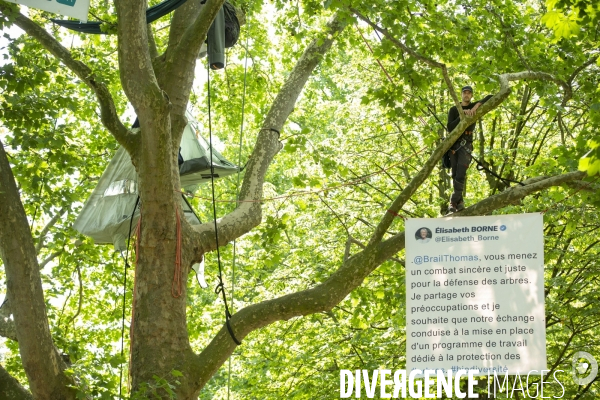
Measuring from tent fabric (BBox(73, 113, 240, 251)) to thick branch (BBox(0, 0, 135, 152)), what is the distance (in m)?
1.37

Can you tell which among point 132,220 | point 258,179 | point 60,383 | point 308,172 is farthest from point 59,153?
point 308,172

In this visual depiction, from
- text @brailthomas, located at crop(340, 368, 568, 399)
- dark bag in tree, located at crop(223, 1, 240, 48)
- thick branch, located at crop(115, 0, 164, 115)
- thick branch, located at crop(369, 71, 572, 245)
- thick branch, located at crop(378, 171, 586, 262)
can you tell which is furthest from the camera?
text @brailthomas, located at crop(340, 368, 568, 399)

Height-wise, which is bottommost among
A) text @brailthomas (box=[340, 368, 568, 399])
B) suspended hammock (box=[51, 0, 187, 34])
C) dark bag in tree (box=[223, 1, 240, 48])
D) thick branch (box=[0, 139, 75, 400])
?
thick branch (box=[0, 139, 75, 400])

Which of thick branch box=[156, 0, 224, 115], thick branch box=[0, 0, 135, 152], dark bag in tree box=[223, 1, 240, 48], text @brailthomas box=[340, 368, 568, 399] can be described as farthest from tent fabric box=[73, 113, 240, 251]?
text @brailthomas box=[340, 368, 568, 399]

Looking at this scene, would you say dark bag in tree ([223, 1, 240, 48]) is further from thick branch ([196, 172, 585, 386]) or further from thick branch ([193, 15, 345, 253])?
thick branch ([196, 172, 585, 386])

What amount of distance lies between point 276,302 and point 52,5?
3011 mm

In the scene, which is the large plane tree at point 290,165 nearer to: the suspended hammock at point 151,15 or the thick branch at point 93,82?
the thick branch at point 93,82

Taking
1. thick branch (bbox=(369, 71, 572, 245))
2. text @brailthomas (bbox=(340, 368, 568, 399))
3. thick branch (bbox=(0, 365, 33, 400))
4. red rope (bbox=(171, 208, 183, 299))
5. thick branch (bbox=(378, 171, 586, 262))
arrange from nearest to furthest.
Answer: thick branch (bbox=(0, 365, 33, 400)) → thick branch (bbox=(369, 71, 572, 245)) → red rope (bbox=(171, 208, 183, 299)) → thick branch (bbox=(378, 171, 586, 262)) → text @brailthomas (bbox=(340, 368, 568, 399))

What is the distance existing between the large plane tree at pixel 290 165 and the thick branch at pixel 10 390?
0.05 ft

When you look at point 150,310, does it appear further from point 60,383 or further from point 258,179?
point 258,179

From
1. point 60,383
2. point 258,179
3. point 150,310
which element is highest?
point 258,179

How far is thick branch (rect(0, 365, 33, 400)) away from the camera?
647 centimetres

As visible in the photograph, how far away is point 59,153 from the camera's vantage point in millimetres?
9180

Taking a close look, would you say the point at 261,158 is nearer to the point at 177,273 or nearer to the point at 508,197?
the point at 177,273
